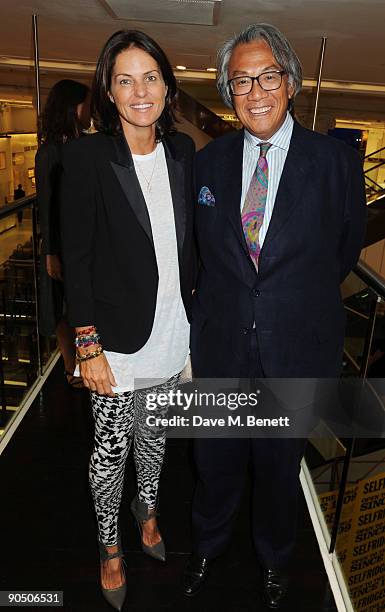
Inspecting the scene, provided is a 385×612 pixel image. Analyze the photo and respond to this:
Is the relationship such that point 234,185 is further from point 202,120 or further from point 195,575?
point 202,120

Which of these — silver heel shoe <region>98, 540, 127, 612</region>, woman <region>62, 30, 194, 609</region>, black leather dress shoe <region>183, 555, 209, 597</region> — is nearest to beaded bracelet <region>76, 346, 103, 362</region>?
woman <region>62, 30, 194, 609</region>

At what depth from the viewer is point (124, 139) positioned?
1386mm

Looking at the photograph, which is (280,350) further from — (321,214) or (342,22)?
(342,22)

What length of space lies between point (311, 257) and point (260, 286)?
0.17 meters

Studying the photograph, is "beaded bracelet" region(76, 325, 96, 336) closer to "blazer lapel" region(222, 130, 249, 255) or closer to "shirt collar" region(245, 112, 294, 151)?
"blazer lapel" region(222, 130, 249, 255)

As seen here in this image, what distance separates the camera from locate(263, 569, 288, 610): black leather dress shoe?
171 centimetres

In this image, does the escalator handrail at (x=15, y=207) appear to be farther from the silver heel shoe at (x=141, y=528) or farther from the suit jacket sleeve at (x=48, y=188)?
the silver heel shoe at (x=141, y=528)

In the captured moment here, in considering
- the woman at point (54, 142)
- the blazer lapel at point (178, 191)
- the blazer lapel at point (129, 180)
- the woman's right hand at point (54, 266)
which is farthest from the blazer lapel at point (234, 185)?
the woman's right hand at point (54, 266)

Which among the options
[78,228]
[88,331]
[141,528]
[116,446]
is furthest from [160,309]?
[141,528]

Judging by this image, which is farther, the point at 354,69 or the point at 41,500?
the point at 354,69

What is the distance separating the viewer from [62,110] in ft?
7.52

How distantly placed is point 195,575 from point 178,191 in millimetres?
1364

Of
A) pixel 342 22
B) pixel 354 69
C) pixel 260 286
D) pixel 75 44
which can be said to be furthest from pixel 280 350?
pixel 354 69

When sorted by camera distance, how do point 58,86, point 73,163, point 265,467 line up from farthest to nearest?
1. point 58,86
2. point 265,467
3. point 73,163
